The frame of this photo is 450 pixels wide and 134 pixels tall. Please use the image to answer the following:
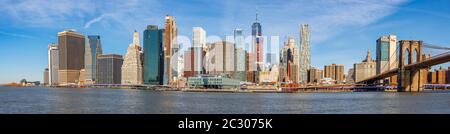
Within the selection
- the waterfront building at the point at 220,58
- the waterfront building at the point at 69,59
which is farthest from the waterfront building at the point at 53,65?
the waterfront building at the point at 220,58

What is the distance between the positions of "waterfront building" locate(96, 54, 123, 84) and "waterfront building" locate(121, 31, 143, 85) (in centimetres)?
730

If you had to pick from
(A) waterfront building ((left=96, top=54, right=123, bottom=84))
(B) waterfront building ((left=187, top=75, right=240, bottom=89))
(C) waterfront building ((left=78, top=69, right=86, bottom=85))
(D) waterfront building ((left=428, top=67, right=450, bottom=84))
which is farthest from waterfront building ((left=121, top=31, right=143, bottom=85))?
(D) waterfront building ((left=428, top=67, right=450, bottom=84))

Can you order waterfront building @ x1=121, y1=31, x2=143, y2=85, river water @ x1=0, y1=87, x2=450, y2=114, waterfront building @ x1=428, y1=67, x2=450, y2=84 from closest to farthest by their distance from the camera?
river water @ x1=0, y1=87, x2=450, y2=114
waterfront building @ x1=428, y1=67, x2=450, y2=84
waterfront building @ x1=121, y1=31, x2=143, y2=85

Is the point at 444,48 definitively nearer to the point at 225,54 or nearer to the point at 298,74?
the point at 298,74

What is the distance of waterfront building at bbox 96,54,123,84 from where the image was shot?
17975cm

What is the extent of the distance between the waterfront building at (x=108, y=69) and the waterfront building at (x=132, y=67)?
7.30m

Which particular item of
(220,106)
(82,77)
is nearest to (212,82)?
(220,106)

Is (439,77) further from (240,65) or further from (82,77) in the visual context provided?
(82,77)

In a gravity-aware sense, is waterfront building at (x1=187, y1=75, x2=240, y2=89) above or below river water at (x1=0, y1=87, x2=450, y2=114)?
below

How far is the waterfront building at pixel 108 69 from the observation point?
590 ft

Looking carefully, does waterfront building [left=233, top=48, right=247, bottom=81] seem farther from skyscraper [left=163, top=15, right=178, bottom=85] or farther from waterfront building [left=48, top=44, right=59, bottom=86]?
waterfront building [left=48, top=44, right=59, bottom=86]

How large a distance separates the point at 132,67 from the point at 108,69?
16693 millimetres

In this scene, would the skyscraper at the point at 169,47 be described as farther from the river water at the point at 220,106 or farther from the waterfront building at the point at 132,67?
the river water at the point at 220,106
